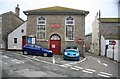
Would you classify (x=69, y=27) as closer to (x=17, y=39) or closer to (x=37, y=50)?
(x=37, y=50)

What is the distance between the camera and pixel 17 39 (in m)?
33.3

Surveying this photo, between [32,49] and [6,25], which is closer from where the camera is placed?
[32,49]

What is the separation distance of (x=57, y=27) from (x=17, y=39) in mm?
9253

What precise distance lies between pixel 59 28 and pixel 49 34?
5.30 ft

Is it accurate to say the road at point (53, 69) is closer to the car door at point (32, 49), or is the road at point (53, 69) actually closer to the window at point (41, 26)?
the car door at point (32, 49)

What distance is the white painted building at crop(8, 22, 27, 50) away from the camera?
108 feet

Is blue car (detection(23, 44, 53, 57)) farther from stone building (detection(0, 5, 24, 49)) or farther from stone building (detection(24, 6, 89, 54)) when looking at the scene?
stone building (detection(0, 5, 24, 49))

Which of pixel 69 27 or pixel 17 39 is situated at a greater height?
pixel 69 27

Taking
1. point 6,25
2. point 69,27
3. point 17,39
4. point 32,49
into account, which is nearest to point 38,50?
point 32,49

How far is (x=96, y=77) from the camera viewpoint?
12836mm

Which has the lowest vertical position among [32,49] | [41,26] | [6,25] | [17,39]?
[32,49]

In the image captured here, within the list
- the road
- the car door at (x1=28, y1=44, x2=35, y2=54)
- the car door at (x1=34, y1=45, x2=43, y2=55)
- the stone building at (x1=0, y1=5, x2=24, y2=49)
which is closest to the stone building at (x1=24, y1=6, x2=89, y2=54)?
the car door at (x1=28, y1=44, x2=35, y2=54)

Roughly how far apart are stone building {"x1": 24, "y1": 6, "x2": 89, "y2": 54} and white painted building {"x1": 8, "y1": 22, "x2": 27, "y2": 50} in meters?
5.92

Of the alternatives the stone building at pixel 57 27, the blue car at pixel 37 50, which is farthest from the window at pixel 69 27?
the blue car at pixel 37 50
